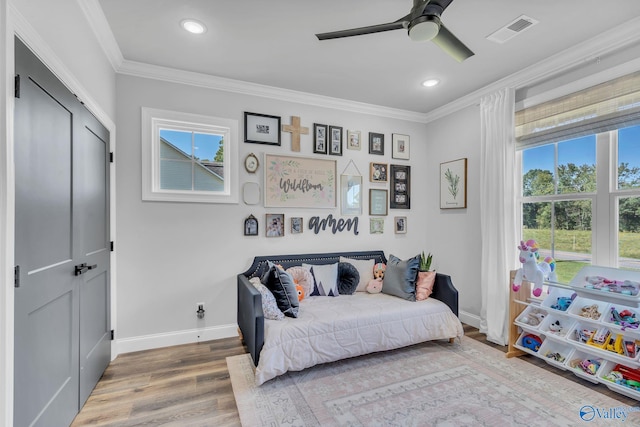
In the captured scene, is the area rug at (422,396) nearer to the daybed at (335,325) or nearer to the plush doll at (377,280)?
the daybed at (335,325)

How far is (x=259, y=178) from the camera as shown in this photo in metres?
3.21

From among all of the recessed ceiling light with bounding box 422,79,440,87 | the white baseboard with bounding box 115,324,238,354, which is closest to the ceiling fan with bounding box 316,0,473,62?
the recessed ceiling light with bounding box 422,79,440,87

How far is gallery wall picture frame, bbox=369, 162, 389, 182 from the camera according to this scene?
12.4 ft

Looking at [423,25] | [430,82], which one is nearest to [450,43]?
[423,25]

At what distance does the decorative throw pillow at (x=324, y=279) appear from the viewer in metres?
3.06

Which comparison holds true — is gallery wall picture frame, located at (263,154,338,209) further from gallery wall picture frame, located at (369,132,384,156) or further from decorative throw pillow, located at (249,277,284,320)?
decorative throw pillow, located at (249,277,284,320)

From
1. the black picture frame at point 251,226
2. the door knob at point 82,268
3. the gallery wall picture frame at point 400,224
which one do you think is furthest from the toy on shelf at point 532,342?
the door knob at point 82,268

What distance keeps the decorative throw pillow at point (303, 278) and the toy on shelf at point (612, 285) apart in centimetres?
228

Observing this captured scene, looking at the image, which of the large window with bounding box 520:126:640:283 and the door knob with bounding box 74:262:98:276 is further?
the large window with bounding box 520:126:640:283

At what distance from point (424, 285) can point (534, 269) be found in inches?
36.5

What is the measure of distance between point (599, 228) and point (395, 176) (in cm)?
206

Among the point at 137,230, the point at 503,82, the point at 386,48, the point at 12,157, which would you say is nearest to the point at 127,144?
the point at 137,230

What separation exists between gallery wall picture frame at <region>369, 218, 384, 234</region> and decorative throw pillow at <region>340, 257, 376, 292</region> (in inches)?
18.9

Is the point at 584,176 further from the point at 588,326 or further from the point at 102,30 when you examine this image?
the point at 102,30
